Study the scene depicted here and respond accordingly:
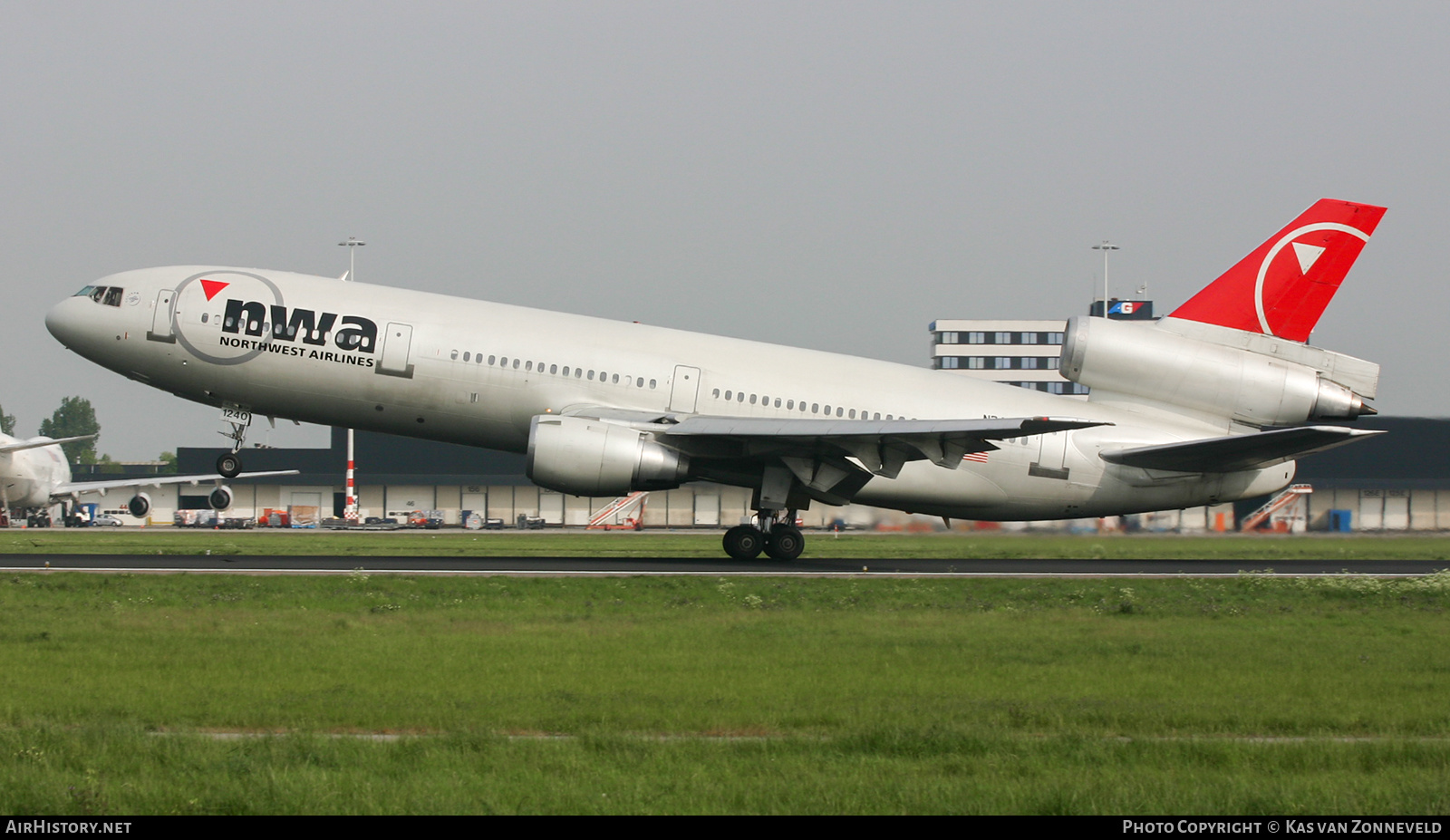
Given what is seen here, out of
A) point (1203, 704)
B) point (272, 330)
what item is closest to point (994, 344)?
point (272, 330)

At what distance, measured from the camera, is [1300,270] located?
28578mm

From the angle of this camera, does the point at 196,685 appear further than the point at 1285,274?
No

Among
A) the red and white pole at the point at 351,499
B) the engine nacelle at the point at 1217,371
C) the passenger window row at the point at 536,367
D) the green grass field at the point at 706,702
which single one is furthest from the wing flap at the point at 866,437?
the red and white pole at the point at 351,499

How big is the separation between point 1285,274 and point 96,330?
26761 mm

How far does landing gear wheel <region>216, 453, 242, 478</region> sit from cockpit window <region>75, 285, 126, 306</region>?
4.14 meters

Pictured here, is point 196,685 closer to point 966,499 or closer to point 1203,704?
point 1203,704

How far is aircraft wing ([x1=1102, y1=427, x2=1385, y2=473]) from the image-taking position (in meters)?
24.9

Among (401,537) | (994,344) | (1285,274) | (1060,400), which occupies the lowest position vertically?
(401,537)

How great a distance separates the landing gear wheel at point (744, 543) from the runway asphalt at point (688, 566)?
1.00 ft

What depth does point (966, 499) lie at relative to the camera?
28859mm

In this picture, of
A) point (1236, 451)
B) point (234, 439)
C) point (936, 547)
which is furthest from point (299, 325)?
point (1236, 451)

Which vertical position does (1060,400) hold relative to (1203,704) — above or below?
above

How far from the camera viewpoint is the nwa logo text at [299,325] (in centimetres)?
2677

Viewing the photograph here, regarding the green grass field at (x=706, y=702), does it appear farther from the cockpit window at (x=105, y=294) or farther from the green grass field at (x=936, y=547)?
the green grass field at (x=936, y=547)
